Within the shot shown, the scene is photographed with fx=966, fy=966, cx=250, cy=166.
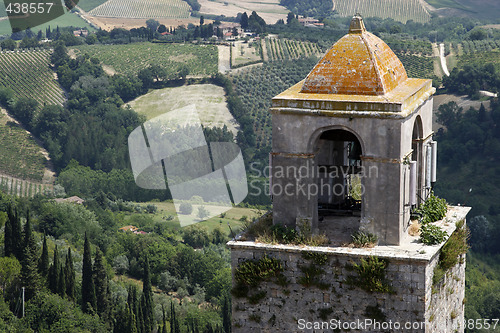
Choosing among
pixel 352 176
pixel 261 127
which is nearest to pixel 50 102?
pixel 261 127

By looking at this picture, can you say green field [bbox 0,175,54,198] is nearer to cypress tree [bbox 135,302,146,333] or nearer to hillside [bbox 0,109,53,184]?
hillside [bbox 0,109,53,184]

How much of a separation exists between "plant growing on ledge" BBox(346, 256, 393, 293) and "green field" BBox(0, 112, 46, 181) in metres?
140

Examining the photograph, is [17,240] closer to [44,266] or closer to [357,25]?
[44,266]

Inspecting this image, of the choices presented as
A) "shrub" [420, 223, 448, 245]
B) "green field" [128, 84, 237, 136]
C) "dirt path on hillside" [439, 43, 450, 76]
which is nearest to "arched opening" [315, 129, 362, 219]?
"shrub" [420, 223, 448, 245]

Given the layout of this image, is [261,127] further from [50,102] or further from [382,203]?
[382,203]

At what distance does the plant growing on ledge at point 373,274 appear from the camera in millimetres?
18328

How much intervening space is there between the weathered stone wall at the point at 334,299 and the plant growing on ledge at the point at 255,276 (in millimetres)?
82

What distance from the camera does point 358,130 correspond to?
1869cm

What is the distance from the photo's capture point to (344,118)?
738 inches

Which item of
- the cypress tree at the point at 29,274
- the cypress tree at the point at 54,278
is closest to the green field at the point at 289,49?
the cypress tree at the point at 54,278

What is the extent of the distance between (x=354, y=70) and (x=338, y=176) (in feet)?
11.9

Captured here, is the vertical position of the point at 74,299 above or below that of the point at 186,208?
above

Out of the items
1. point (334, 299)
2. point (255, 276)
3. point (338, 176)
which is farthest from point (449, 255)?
point (255, 276)

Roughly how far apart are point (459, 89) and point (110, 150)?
59.3m
